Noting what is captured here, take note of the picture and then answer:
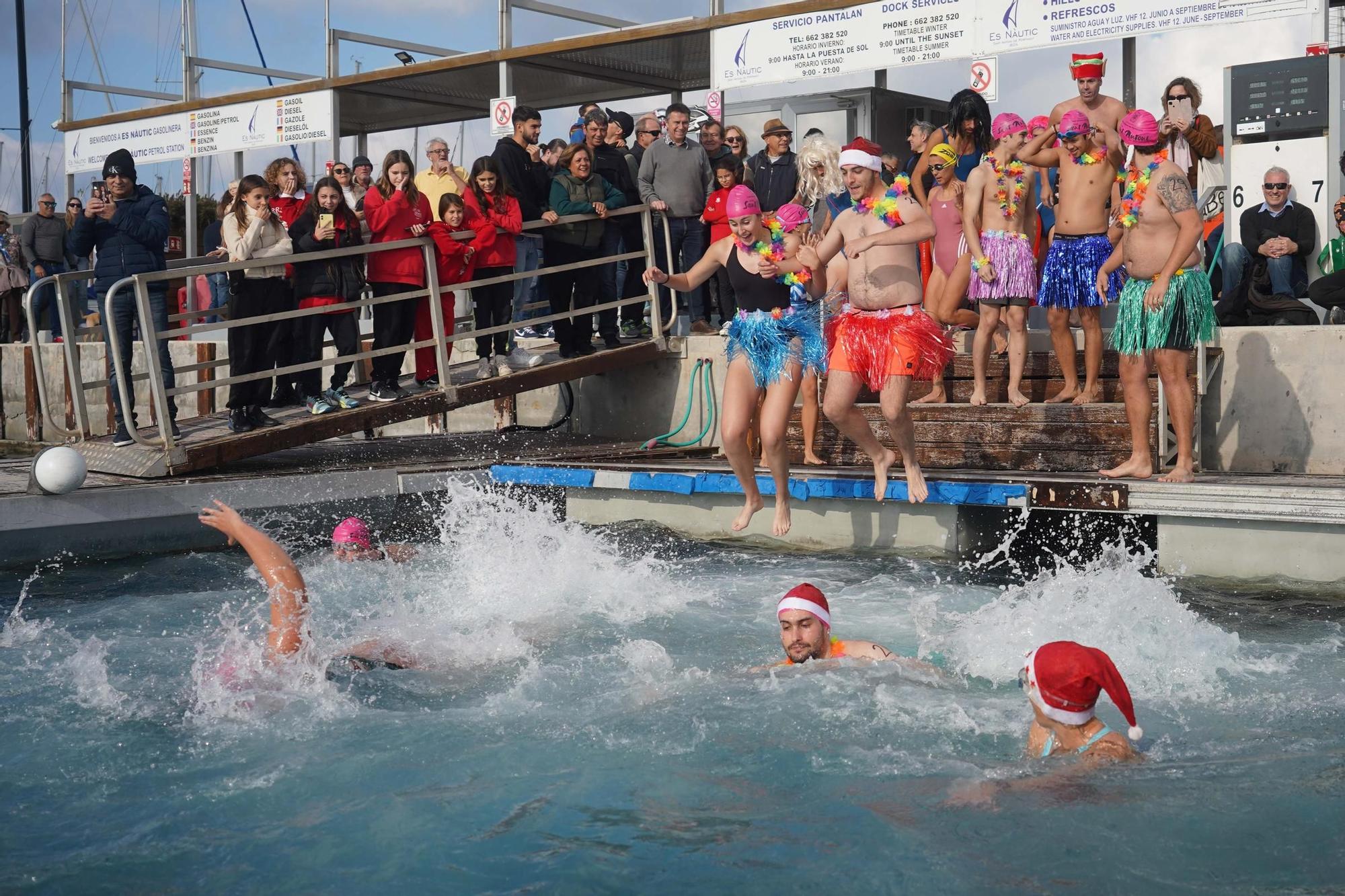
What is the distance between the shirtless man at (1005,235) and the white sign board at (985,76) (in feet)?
8.76

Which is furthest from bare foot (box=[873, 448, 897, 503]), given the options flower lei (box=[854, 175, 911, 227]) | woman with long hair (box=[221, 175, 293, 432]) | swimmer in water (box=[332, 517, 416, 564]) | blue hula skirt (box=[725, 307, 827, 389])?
woman with long hair (box=[221, 175, 293, 432])

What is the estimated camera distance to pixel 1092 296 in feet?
29.4

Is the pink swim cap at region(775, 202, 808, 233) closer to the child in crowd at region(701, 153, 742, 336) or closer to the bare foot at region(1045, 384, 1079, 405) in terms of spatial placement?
the bare foot at region(1045, 384, 1079, 405)

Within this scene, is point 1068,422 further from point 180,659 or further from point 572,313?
point 180,659

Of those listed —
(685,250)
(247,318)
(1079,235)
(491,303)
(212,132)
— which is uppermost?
(212,132)

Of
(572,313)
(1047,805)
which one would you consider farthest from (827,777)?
(572,313)

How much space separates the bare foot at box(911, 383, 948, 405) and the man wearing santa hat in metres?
5.17

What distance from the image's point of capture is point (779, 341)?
838cm

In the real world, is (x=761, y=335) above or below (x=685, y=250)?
below

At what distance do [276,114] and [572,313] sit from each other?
285 inches

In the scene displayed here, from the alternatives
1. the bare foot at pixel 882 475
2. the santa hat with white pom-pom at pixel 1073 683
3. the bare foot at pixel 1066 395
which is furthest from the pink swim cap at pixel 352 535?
the santa hat with white pom-pom at pixel 1073 683

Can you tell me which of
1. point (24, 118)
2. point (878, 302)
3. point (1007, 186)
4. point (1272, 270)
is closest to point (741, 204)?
point (878, 302)

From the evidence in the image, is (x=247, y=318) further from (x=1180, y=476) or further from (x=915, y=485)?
(x=1180, y=476)

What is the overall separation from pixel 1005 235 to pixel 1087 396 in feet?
4.05
